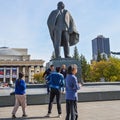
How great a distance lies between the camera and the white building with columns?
11700 centimetres

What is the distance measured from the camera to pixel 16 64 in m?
125

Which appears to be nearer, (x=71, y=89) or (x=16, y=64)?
(x=71, y=89)

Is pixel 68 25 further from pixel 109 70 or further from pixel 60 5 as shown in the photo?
pixel 109 70

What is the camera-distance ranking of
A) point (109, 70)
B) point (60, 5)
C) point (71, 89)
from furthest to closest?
point (109, 70)
point (60, 5)
point (71, 89)

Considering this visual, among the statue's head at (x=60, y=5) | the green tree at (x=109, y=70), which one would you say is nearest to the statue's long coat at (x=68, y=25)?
the statue's head at (x=60, y=5)

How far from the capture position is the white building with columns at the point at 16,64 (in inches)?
4606

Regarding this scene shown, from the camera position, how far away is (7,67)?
122m

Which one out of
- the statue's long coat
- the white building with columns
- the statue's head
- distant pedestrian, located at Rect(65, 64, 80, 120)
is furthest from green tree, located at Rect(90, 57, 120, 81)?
the white building with columns

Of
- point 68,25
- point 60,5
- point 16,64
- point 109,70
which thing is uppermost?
point 16,64

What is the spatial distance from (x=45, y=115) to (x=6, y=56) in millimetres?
127369

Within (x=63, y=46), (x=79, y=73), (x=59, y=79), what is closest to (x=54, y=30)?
(x=63, y=46)

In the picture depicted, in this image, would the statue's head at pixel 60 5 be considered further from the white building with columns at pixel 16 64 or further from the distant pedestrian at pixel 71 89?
the white building with columns at pixel 16 64

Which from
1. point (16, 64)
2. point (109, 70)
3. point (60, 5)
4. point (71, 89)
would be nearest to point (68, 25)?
point (60, 5)

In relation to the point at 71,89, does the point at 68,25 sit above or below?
above
